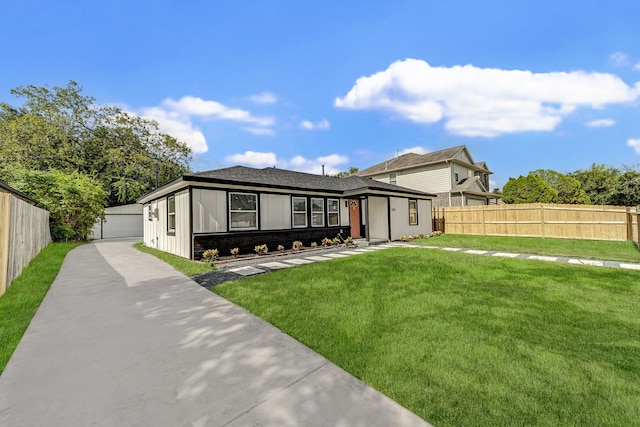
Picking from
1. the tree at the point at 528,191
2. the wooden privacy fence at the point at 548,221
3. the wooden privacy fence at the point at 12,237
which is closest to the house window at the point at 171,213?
the wooden privacy fence at the point at 12,237

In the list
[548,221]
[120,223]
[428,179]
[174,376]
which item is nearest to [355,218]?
[548,221]

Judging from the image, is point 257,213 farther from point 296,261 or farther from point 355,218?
point 355,218

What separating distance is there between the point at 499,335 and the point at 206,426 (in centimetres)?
317

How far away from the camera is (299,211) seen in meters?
11.2

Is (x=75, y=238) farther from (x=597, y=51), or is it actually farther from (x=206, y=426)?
(x=597, y=51)

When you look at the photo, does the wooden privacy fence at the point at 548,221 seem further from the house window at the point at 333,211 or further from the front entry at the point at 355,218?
the house window at the point at 333,211

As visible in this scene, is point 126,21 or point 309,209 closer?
point 126,21

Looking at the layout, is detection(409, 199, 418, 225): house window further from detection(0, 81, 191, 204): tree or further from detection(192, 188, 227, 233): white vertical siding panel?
detection(0, 81, 191, 204): tree

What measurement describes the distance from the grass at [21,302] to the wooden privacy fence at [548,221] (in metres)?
17.5

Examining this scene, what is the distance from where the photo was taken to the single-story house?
28.6 ft

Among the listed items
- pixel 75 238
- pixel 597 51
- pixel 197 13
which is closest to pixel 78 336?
pixel 197 13

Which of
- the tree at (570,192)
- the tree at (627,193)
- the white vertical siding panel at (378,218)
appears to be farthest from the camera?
the tree at (570,192)

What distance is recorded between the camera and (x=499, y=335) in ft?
10.1

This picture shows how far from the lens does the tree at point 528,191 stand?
76.6 feet
